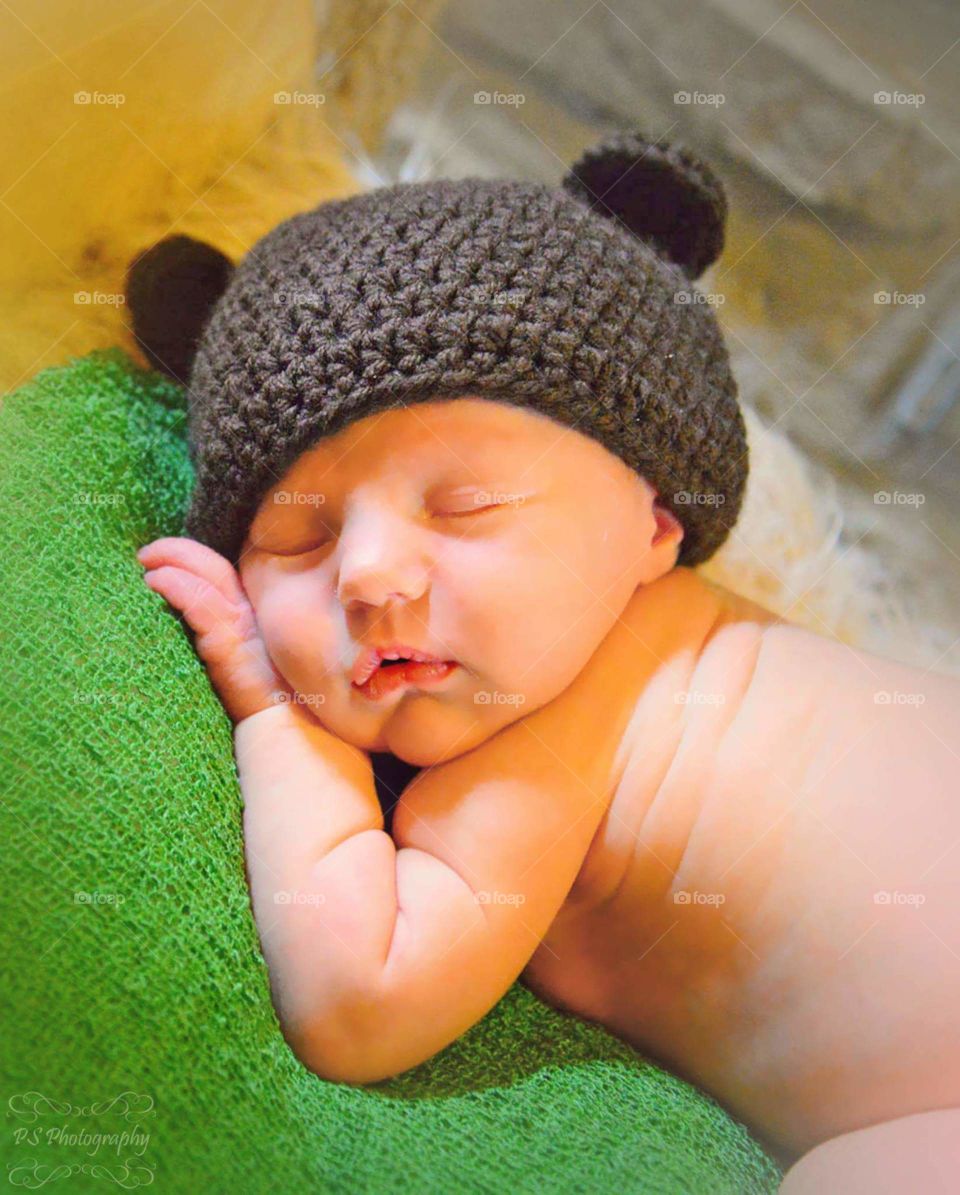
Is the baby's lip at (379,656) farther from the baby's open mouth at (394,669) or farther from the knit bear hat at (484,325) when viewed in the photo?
the knit bear hat at (484,325)

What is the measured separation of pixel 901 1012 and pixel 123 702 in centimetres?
56

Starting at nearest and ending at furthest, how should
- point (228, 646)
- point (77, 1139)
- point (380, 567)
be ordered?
1. point (77, 1139)
2. point (380, 567)
3. point (228, 646)

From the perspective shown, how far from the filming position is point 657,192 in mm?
900

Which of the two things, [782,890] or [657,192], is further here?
[657,192]

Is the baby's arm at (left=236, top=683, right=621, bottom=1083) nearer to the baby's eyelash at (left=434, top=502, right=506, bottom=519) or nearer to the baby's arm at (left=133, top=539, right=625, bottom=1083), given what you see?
the baby's arm at (left=133, top=539, right=625, bottom=1083)

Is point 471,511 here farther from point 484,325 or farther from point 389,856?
point 389,856

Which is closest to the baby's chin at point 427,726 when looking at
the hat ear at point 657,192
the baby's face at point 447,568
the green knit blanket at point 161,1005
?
the baby's face at point 447,568

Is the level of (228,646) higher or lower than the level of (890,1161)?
lower

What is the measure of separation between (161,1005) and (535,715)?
1.05ft

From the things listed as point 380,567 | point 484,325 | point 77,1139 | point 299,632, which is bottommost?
point 77,1139

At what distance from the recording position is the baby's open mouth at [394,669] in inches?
29.4

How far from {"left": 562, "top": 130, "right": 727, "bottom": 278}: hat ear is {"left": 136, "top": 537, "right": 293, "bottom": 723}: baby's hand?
44 centimetres

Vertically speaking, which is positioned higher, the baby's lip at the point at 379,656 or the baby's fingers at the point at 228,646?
the baby's lip at the point at 379,656

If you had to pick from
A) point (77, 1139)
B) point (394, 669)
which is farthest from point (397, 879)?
point (77, 1139)
